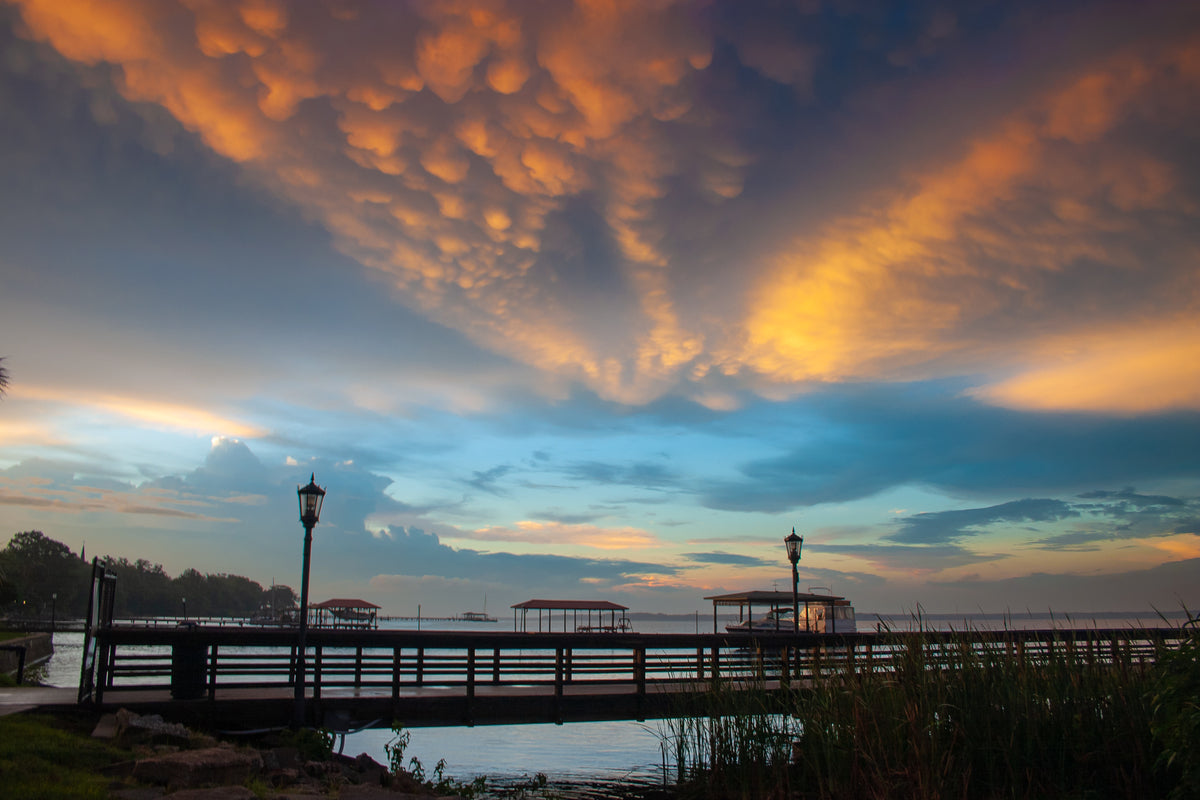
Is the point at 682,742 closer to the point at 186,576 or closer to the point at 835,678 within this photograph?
the point at 835,678

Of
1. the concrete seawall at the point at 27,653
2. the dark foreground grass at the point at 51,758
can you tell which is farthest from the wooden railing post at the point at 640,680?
the concrete seawall at the point at 27,653

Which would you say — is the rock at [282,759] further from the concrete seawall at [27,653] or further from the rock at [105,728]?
the concrete seawall at [27,653]

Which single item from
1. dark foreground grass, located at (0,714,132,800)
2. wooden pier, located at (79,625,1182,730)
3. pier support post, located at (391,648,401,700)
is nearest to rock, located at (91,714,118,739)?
dark foreground grass, located at (0,714,132,800)

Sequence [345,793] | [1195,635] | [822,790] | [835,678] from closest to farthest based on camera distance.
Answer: [1195,635] < [822,790] < [345,793] < [835,678]

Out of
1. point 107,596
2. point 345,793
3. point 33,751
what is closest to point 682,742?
point 345,793

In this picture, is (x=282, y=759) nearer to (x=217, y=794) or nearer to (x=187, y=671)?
(x=187, y=671)

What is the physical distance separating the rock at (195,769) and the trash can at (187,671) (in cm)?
604

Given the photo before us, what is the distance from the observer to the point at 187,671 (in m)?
14.5

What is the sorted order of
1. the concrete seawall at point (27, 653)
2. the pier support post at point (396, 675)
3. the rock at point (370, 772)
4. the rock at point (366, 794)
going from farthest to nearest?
1. the concrete seawall at point (27, 653)
2. the pier support post at point (396, 675)
3. the rock at point (370, 772)
4. the rock at point (366, 794)

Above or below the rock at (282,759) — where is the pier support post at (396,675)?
above

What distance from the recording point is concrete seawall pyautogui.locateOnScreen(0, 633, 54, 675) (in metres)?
27.4

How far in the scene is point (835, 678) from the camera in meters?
9.88

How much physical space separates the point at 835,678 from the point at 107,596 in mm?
14258

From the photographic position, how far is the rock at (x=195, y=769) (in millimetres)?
8352
